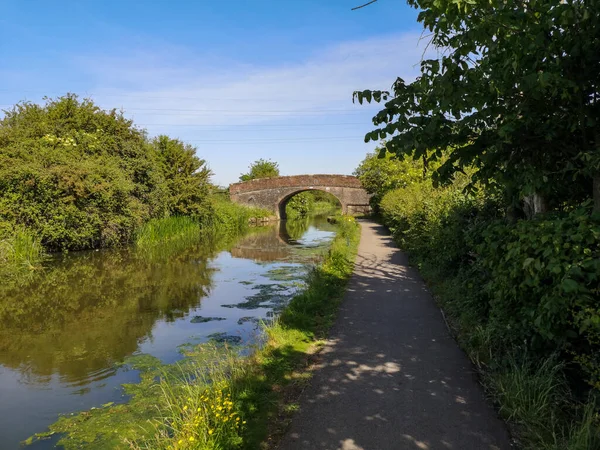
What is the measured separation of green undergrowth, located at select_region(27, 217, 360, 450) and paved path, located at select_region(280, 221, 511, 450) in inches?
10.3

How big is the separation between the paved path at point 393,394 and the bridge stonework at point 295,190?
34.3m

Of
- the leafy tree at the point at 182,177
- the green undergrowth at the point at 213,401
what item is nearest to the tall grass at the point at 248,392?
the green undergrowth at the point at 213,401

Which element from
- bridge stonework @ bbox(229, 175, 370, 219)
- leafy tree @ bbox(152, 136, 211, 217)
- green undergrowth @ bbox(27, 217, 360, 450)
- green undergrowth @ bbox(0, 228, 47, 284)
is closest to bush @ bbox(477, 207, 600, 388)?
green undergrowth @ bbox(27, 217, 360, 450)

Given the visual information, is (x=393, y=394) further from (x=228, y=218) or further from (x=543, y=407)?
(x=228, y=218)

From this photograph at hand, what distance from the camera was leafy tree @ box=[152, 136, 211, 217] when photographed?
1077 inches

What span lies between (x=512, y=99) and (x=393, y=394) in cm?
294

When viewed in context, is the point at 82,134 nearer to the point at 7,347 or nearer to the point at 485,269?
the point at 7,347

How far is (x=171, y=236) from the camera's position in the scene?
81.1 feet

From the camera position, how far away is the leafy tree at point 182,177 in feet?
89.7

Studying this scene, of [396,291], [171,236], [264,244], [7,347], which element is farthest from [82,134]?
[396,291]

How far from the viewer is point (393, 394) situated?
14.0 ft

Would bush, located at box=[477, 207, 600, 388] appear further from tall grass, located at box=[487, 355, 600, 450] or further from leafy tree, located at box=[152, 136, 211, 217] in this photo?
leafy tree, located at box=[152, 136, 211, 217]

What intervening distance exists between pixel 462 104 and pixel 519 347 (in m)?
2.37

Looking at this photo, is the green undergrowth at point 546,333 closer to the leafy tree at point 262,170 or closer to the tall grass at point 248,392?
the tall grass at point 248,392
